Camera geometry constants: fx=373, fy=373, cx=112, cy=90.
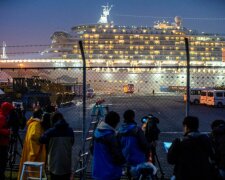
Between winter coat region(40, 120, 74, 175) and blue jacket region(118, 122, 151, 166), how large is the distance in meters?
0.82

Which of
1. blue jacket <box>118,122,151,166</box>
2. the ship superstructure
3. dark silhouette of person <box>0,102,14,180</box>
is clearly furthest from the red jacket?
the ship superstructure

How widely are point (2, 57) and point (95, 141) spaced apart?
196 feet

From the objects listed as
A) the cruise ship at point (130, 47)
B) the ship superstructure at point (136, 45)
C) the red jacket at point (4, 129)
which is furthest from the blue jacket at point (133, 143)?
the ship superstructure at point (136, 45)

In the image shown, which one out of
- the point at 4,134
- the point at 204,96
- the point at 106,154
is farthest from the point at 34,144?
the point at 204,96

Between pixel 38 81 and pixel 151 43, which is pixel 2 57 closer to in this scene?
pixel 151 43

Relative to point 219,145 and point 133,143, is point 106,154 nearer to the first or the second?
point 133,143

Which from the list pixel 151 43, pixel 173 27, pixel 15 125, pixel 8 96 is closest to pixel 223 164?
pixel 15 125

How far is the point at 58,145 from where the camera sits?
554cm

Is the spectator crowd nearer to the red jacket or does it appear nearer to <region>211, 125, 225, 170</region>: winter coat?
<region>211, 125, 225, 170</region>: winter coat

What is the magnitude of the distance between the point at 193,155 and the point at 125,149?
1263 millimetres

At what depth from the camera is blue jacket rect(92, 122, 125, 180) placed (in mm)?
4967

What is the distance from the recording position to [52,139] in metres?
5.54

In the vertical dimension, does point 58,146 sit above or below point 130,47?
below

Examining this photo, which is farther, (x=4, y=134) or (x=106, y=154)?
(x=4, y=134)
